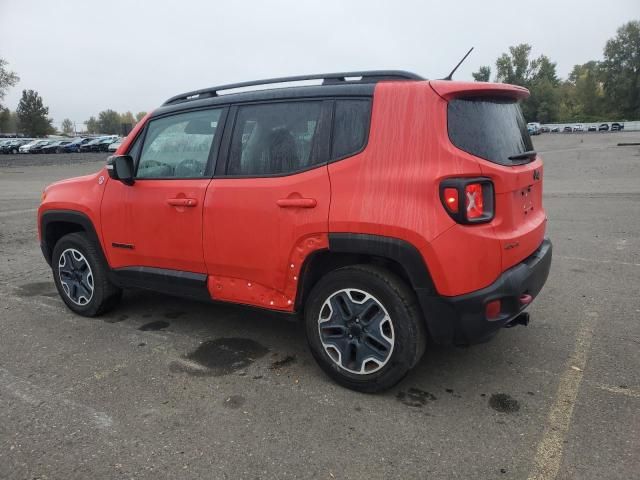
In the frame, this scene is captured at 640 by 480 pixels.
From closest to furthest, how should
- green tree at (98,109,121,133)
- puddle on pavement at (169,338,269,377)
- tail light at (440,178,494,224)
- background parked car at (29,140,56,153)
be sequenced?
1. tail light at (440,178,494,224)
2. puddle on pavement at (169,338,269,377)
3. background parked car at (29,140,56,153)
4. green tree at (98,109,121,133)

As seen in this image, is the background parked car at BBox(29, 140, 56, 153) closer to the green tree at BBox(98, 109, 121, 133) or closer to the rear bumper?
the rear bumper

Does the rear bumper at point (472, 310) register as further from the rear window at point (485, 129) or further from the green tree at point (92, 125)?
the green tree at point (92, 125)

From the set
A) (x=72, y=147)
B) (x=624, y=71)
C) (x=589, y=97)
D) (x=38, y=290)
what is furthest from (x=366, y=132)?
(x=589, y=97)

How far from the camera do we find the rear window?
290cm

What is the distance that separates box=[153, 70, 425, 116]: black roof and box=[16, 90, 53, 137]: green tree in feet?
330

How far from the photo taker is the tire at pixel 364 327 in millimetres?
2973

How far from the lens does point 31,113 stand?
9019cm

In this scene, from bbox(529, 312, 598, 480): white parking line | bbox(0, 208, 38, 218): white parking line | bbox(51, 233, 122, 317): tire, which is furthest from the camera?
bbox(0, 208, 38, 218): white parking line

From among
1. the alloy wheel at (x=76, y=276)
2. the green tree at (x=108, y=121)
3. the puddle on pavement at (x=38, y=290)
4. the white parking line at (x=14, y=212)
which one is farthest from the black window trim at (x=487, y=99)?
the green tree at (x=108, y=121)

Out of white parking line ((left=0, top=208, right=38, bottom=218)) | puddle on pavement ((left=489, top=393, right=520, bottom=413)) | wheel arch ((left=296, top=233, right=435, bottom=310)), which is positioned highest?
wheel arch ((left=296, top=233, right=435, bottom=310))

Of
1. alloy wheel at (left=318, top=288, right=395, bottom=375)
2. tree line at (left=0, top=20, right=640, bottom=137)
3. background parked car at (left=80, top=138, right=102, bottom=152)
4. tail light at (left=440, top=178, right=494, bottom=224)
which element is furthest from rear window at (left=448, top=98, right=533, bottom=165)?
tree line at (left=0, top=20, right=640, bottom=137)

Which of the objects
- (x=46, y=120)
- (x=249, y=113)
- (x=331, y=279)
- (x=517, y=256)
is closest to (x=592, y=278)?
(x=517, y=256)

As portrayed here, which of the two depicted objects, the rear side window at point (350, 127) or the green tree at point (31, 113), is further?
the green tree at point (31, 113)

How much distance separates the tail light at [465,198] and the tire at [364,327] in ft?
1.72
